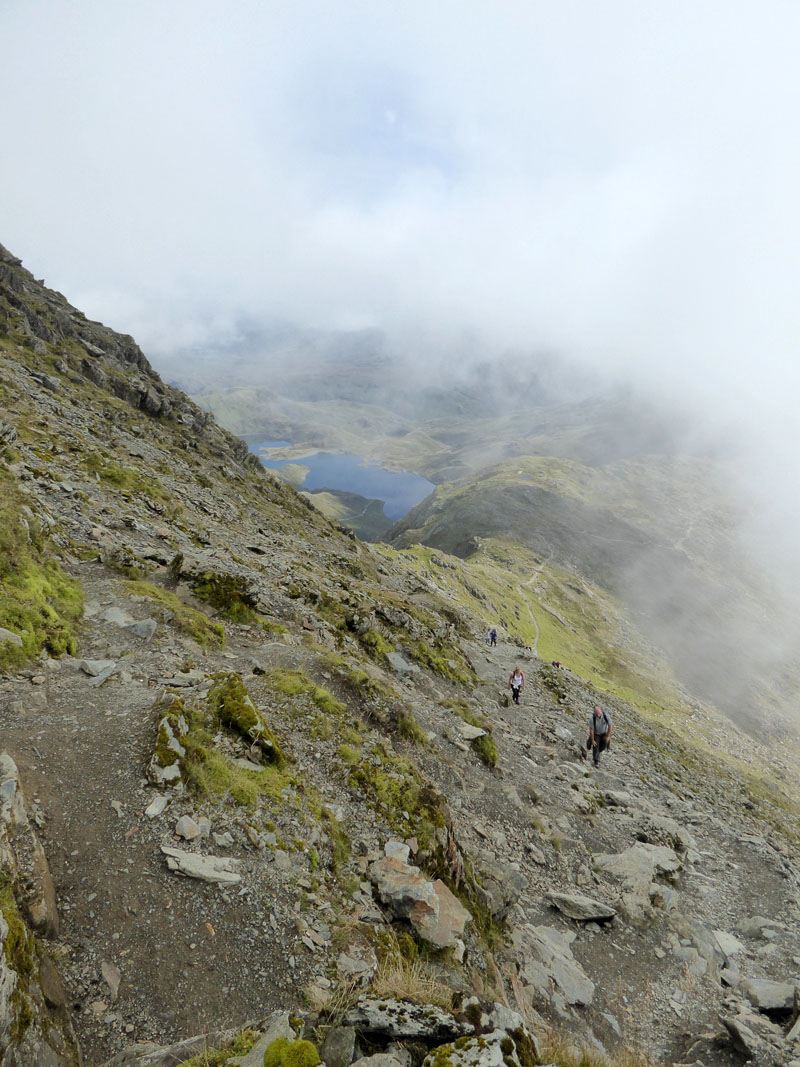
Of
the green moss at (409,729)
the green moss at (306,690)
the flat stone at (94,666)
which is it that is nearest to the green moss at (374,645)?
the green moss at (409,729)

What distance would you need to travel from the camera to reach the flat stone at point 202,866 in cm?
911

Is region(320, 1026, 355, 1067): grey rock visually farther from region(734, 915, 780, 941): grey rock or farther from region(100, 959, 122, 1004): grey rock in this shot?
region(734, 915, 780, 941): grey rock

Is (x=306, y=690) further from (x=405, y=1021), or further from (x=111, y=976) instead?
(x=405, y=1021)

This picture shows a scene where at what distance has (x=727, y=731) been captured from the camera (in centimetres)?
11656

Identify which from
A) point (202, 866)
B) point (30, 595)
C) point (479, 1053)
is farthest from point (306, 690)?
point (479, 1053)

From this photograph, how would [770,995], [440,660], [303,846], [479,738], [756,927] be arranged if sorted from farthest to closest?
1. [440,660]
2. [479,738]
3. [756,927]
4. [770,995]
5. [303,846]

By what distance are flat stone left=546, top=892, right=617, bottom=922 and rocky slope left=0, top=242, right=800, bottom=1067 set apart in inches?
3.8

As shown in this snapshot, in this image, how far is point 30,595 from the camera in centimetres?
1555

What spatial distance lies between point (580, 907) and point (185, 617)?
1797 cm

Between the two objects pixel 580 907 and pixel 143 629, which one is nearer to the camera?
pixel 580 907

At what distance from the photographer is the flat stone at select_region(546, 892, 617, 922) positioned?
51.9 feet

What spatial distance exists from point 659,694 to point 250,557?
118 metres

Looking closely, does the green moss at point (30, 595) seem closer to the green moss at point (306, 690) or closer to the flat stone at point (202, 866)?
the green moss at point (306, 690)

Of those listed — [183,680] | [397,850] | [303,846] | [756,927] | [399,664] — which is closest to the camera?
[303,846]
